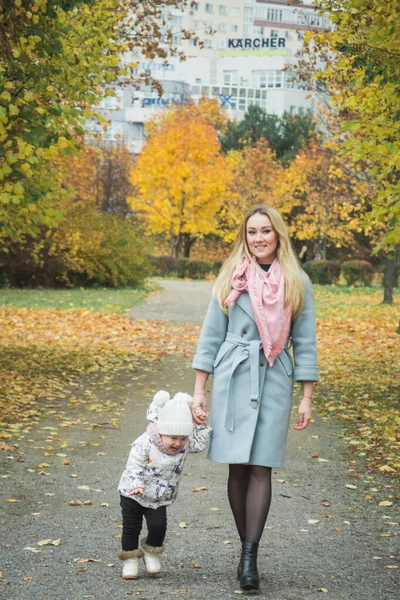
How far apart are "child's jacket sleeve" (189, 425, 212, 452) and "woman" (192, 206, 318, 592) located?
0.18ft

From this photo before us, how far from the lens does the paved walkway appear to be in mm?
4652

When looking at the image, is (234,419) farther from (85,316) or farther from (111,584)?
(85,316)

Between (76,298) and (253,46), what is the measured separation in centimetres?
10541

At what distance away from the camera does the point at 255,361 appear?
15.6 feet

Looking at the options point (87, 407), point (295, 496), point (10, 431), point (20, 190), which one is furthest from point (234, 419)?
point (87, 407)

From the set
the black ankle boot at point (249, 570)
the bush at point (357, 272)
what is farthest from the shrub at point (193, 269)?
the black ankle boot at point (249, 570)

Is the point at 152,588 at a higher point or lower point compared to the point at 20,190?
lower

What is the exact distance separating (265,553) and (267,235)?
1746 mm

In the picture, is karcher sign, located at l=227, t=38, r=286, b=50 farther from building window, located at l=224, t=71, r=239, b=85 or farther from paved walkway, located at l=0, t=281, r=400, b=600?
paved walkway, located at l=0, t=281, r=400, b=600

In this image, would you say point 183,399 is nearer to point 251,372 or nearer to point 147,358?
point 251,372

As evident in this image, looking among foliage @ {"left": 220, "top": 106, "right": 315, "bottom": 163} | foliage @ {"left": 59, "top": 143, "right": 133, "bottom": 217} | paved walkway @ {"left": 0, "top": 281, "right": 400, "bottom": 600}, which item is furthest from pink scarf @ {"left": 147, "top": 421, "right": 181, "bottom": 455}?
foliage @ {"left": 220, "top": 106, "right": 315, "bottom": 163}

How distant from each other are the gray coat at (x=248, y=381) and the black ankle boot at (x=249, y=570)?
40cm

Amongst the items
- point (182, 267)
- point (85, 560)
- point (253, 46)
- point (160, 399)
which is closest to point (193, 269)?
point (182, 267)

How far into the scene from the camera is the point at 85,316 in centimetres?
2117
